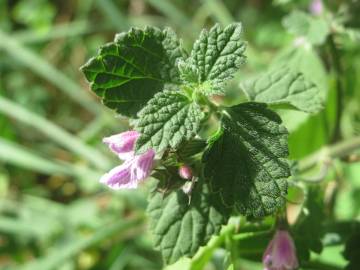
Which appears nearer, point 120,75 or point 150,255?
point 120,75

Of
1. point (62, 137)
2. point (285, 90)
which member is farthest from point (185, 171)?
point (62, 137)

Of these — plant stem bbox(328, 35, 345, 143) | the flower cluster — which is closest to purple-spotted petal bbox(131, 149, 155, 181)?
the flower cluster

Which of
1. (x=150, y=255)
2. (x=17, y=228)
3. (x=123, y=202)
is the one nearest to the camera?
(x=17, y=228)

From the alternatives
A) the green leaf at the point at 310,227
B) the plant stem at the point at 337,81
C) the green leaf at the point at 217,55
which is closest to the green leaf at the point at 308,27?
the plant stem at the point at 337,81

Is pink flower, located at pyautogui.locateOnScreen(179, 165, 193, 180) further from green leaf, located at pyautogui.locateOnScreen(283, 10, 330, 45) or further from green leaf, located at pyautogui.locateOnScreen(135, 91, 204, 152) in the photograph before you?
green leaf, located at pyautogui.locateOnScreen(283, 10, 330, 45)

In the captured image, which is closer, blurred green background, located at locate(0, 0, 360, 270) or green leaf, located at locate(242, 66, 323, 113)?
green leaf, located at locate(242, 66, 323, 113)

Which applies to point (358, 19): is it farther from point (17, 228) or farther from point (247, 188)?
point (17, 228)

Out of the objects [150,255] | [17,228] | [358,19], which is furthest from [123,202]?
[358,19]
